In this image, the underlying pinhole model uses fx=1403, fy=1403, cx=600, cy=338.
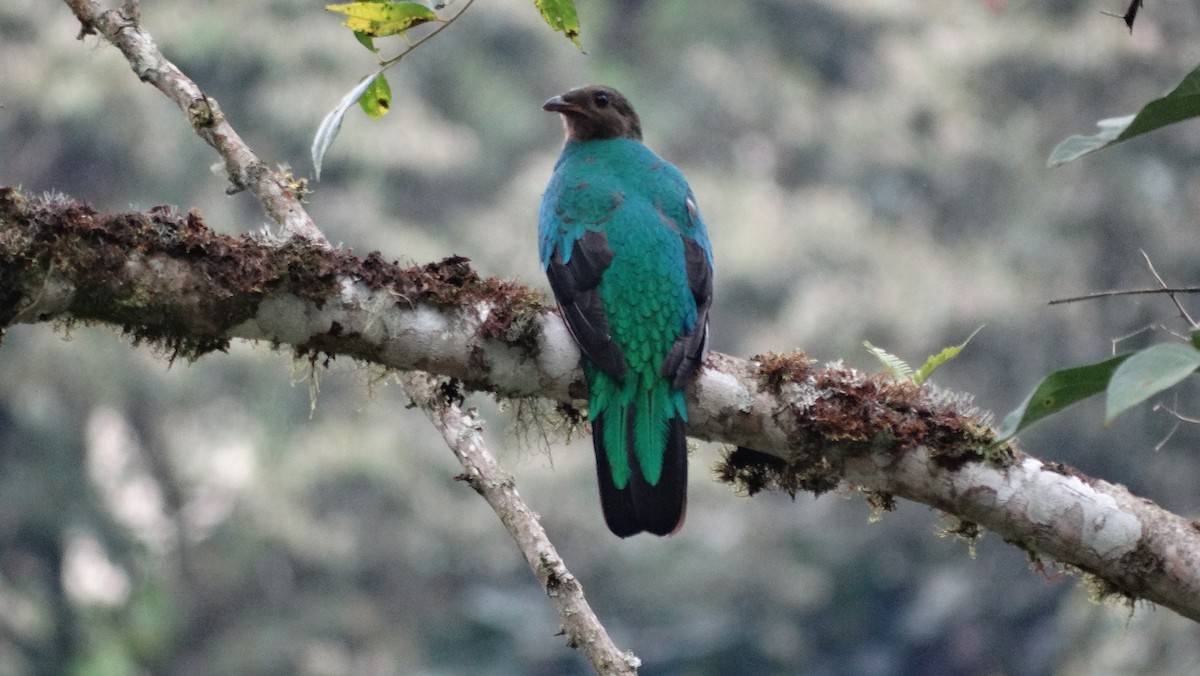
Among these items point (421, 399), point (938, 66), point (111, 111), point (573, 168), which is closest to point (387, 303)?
point (421, 399)

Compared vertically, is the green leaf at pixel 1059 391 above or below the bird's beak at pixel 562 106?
below

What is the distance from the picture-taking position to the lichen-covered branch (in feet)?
9.02

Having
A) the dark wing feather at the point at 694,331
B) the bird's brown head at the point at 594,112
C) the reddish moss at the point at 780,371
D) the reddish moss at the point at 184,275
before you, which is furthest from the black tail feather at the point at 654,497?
the bird's brown head at the point at 594,112

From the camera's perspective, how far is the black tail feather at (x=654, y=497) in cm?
320

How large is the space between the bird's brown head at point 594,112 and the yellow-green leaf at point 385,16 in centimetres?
193

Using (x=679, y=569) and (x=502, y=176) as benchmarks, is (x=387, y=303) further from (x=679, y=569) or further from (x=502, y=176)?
(x=502, y=176)

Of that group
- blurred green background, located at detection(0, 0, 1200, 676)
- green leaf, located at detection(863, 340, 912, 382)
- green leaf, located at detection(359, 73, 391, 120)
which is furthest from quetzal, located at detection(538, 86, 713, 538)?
blurred green background, located at detection(0, 0, 1200, 676)

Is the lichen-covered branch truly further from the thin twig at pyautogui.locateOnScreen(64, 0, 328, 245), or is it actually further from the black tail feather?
the thin twig at pyautogui.locateOnScreen(64, 0, 328, 245)

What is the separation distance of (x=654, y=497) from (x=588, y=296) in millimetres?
581

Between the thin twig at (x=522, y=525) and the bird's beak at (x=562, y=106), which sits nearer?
the thin twig at (x=522, y=525)

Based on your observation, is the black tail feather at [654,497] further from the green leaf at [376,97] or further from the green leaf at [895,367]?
the green leaf at [376,97]

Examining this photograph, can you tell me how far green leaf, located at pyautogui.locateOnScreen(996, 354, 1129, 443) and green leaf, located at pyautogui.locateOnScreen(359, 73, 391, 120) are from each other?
5.67ft

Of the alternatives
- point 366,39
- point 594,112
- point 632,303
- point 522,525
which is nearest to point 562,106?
point 594,112

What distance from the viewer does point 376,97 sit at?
333cm
